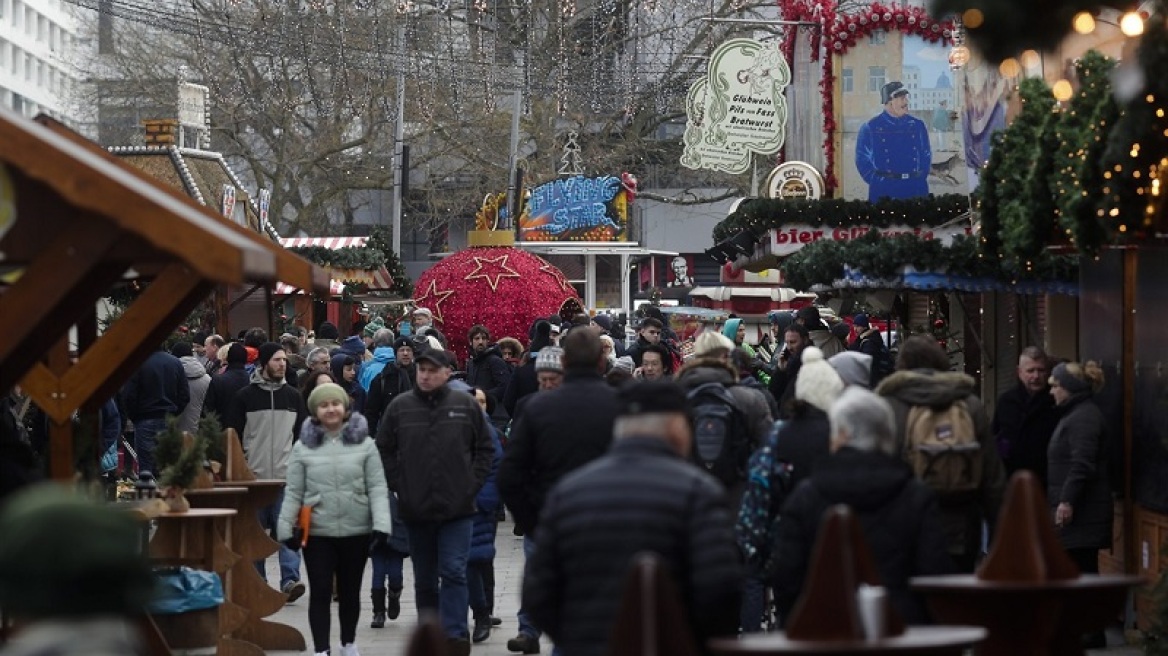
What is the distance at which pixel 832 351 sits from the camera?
60.1 ft

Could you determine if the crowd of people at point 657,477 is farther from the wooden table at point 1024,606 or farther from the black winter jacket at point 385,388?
the black winter jacket at point 385,388

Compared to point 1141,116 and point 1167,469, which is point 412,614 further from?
point 1141,116

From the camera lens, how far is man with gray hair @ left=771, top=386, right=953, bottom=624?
784 cm

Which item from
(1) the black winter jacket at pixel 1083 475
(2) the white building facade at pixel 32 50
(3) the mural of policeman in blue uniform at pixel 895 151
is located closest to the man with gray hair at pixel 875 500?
(1) the black winter jacket at pixel 1083 475

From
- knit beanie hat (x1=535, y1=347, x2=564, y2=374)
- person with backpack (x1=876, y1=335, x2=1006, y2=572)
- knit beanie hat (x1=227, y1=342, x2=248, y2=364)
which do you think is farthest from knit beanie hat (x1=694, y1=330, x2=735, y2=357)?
knit beanie hat (x1=227, y1=342, x2=248, y2=364)

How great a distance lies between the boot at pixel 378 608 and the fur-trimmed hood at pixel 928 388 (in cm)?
455

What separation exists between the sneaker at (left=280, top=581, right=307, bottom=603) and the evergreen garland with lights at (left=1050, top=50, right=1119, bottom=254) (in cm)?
576

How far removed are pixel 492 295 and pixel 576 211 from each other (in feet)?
37.7

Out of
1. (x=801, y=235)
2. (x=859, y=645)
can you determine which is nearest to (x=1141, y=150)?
(x=859, y=645)

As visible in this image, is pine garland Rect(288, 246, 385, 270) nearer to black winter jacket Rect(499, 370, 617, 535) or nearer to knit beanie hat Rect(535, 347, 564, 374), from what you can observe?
knit beanie hat Rect(535, 347, 564, 374)

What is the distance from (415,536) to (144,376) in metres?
6.80

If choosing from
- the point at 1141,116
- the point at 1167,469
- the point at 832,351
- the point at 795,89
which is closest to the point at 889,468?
the point at 1141,116

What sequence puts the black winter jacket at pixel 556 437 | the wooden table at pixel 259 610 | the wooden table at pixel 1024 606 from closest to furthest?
the wooden table at pixel 1024 606 < the black winter jacket at pixel 556 437 < the wooden table at pixel 259 610

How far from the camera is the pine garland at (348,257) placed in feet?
110
